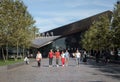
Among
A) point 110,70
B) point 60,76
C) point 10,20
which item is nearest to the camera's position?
point 60,76

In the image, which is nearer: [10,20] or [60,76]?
[60,76]

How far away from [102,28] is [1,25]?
18.1m

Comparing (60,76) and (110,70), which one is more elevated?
(110,70)

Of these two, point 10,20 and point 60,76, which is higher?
point 10,20

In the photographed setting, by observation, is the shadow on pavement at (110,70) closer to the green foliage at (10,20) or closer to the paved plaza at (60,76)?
the paved plaza at (60,76)

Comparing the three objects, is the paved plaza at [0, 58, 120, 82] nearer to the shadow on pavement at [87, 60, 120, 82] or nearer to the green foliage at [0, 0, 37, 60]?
the shadow on pavement at [87, 60, 120, 82]

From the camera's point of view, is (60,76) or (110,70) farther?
(110,70)

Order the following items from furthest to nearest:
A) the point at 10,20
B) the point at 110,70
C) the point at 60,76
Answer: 1. the point at 10,20
2. the point at 110,70
3. the point at 60,76

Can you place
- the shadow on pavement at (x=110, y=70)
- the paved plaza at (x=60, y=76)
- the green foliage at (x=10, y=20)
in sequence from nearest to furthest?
the paved plaza at (x=60, y=76) → the shadow on pavement at (x=110, y=70) → the green foliage at (x=10, y=20)

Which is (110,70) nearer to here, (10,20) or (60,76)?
(60,76)

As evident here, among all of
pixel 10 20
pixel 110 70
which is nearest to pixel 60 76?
pixel 110 70

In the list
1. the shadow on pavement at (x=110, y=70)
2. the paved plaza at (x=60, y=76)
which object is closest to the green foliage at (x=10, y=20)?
the shadow on pavement at (x=110, y=70)

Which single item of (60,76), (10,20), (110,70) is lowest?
(60,76)

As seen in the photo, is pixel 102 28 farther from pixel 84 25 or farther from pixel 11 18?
pixel 84 25
